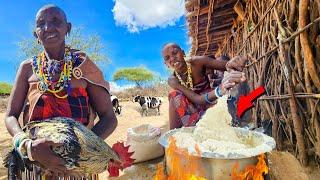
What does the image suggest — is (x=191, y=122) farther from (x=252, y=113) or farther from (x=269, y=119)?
(x=252, y=113)

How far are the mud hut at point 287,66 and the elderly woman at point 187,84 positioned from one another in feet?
2.23

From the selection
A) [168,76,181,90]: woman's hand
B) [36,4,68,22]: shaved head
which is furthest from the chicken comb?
[168,76,181,90]: woman's hand

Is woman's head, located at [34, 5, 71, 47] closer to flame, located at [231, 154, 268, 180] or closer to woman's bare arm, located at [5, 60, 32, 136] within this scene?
woman's bare arm, located at [5, 60, 32, 136]

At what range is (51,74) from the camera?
69.9 inches

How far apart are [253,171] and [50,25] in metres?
1.36

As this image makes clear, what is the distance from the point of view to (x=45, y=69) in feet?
5.89

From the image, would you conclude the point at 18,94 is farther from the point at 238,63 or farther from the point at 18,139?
the point at 238,63

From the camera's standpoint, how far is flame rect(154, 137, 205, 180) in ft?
5.85

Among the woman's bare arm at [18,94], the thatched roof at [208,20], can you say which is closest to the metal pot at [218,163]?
the woman's bare arm at [18,94]

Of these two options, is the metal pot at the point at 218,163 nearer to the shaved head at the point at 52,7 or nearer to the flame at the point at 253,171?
the flame at the point at 253,171

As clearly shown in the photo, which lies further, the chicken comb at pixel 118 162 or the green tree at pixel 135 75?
the green tree at pixel 135 75

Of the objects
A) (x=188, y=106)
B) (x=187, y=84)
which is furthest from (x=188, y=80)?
(x=188, y=106)

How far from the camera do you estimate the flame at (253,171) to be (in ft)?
5.74

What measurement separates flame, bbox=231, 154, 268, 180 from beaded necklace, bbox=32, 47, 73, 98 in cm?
100
